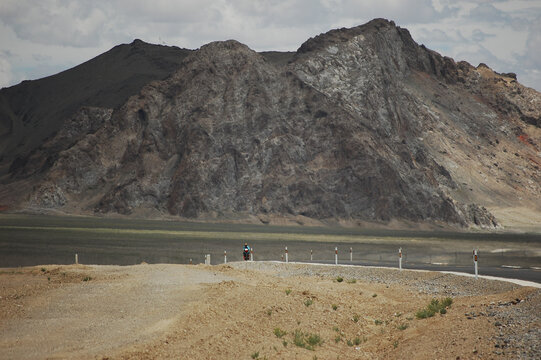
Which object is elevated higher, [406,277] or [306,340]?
[306,340]

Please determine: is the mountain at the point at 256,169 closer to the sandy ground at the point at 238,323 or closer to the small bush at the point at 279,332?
the sandy ground at the point at 238,323

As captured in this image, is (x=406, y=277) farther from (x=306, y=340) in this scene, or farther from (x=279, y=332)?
(x=279, y=332)

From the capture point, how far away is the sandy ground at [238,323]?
17.3m

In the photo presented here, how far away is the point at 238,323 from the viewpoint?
19.7m

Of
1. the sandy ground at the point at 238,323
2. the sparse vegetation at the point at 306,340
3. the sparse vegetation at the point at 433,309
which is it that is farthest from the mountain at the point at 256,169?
the sparse vegetation at the point at 306,340

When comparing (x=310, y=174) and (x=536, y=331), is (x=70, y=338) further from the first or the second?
(x=310, y=174)

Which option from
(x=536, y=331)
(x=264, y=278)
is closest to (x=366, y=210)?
(x=264, y=278)

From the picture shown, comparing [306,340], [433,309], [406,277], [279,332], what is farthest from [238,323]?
[406,277]

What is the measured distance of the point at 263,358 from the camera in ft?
56.7

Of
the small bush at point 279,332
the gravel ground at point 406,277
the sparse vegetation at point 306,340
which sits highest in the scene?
the small bush at point 279,332

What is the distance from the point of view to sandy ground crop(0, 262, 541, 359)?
17281mm

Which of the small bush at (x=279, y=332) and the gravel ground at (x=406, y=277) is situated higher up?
the small bush at (x=279, y=332)

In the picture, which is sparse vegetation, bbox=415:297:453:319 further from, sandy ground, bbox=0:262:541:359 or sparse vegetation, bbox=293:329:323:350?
sparse vegetation, bbox=293:329:323:350

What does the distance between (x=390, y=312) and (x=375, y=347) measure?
4.94 meters
